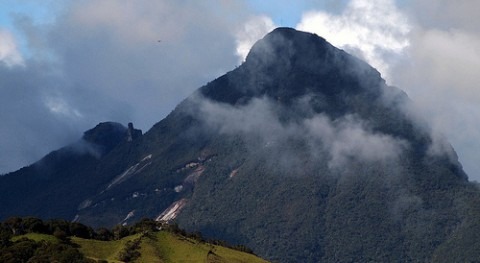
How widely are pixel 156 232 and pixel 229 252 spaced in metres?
12.6

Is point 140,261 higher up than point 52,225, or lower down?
lower down

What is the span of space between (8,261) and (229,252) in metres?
45.7

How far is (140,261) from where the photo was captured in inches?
6275

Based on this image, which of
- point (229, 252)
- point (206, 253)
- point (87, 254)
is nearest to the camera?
point (87, 254)

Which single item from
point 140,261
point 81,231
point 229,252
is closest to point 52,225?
point 81,231

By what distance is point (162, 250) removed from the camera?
16875 centimetres

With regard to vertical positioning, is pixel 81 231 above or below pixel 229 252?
above

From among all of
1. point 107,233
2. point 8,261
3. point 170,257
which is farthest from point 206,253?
point 8,261

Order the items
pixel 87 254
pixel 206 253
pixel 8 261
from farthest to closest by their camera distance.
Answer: pixel 206 253 < pixel 87 254 < pixel 8 261

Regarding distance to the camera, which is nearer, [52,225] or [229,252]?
[52,225]

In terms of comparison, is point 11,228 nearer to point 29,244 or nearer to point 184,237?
point 29,244

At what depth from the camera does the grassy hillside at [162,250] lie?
161750mm

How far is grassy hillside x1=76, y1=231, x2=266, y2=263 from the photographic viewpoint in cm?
16175

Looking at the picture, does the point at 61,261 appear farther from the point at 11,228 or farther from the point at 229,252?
the point at 229,252
